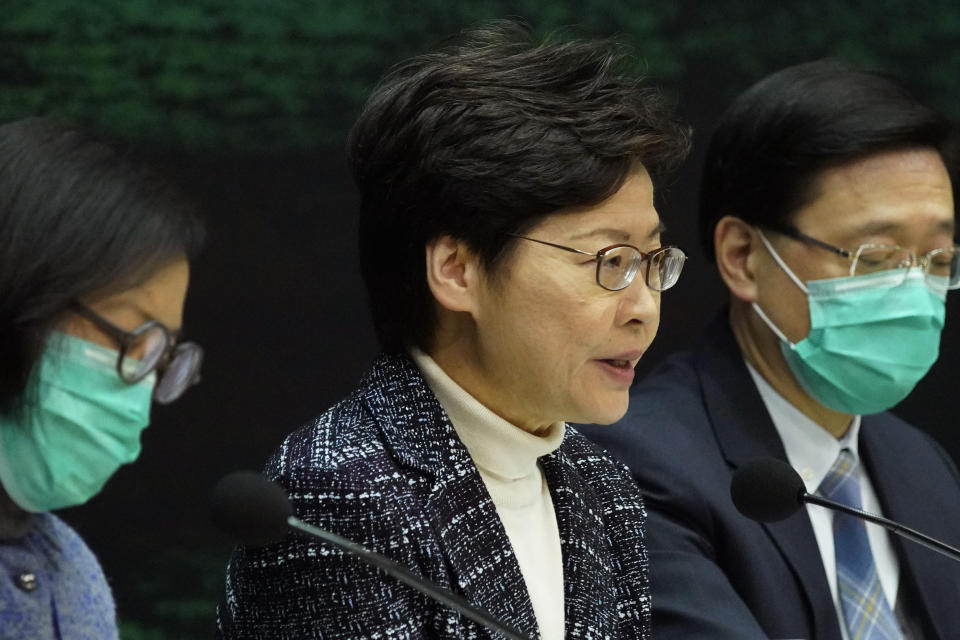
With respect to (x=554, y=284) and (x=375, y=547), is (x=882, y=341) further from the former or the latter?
(x=375, y=547)

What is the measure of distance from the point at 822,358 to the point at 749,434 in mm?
197

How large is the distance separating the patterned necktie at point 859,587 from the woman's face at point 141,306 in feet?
3.94

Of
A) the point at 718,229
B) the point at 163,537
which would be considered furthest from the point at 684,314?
the point at 163,537

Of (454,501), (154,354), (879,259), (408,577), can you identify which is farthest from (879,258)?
(154,354)

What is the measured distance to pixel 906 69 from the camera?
10.8 feet

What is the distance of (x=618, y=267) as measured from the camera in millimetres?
Answer: 1935

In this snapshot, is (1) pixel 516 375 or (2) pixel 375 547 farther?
(1) pixel 516 375

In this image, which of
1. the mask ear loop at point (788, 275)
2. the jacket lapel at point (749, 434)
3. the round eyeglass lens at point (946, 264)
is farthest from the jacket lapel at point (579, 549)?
the round eyeglass lens at point (946, 264)

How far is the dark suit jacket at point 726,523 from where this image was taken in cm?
216

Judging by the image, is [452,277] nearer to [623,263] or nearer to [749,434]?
[623,263]

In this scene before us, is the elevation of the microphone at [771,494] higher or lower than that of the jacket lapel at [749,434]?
higher

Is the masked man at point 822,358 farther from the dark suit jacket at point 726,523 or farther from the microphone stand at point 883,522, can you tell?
the microphone stand at point 883,522

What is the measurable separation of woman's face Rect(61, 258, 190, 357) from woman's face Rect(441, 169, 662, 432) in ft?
1.47

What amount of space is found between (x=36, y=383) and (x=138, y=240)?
0.19 m
